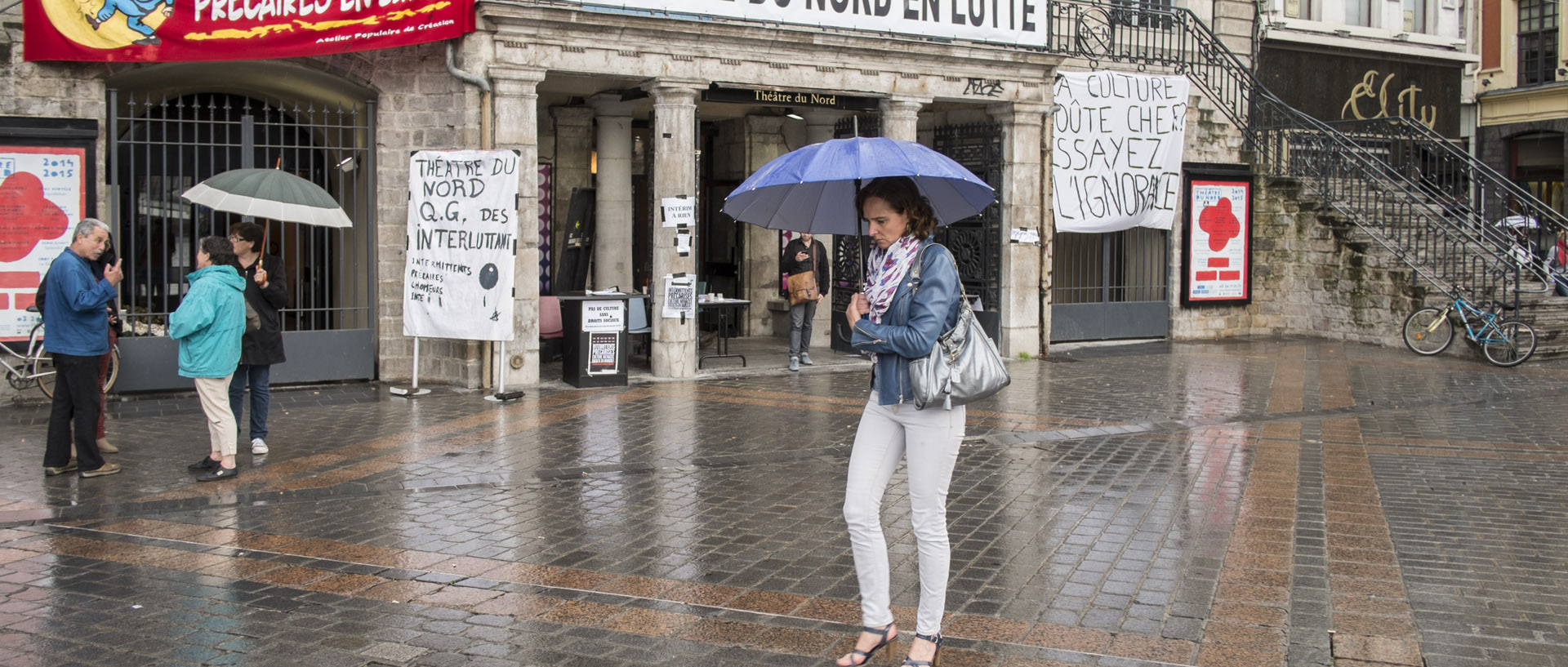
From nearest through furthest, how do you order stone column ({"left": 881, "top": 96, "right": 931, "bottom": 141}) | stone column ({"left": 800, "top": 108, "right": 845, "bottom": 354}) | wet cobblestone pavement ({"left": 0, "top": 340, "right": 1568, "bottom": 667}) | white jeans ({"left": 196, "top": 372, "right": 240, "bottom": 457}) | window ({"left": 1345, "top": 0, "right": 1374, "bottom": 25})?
wet cobblestone pavement ({"left": 0, "top": 340, "right": 1568, "bottom": 667}) → white jeans ({"left": 196, "top": 372, "right": 240, "bottom": 457}) → stone column ({"left": 881, "top": 96, "right": 931, "bottom": 141}) → stone column ({"left": 800, "top": 108, "right": 845, "bottom": 354}) → window ({"left": 1345, "top": 0, "right": 1374, "bottom": 25})

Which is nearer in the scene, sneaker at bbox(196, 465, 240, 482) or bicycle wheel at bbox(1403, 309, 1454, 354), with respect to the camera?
sneaker at bbox(196, 465, 240, 482)

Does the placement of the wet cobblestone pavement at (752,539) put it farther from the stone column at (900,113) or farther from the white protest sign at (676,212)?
the stone column at (900,113)

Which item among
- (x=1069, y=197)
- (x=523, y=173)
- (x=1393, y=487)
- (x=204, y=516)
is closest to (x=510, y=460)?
(x=204, y=516)

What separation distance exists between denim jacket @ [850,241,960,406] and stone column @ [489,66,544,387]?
27.9ft

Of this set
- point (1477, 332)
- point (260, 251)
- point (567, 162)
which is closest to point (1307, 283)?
point (1477, 332)

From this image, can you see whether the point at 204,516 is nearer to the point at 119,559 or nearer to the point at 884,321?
the point at 119,559

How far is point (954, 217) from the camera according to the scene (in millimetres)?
5938

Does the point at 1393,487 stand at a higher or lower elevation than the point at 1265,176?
lower

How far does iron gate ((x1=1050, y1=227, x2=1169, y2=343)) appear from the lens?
18422 mm

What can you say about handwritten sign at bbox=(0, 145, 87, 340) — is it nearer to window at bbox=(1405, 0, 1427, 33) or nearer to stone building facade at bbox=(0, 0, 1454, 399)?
stone building facade at bbox=(0, 0, 1454, 399)

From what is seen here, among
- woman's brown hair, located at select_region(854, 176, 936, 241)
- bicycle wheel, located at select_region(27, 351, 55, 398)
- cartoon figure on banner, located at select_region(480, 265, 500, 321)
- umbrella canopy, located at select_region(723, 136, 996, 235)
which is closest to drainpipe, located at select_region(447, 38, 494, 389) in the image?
cartoon figure on banner, located at select_region(480, 265, 500, 321)

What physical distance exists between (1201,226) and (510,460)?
1275cm

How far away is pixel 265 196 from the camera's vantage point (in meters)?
10.3

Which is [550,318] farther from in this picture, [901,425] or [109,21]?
[901,425]
